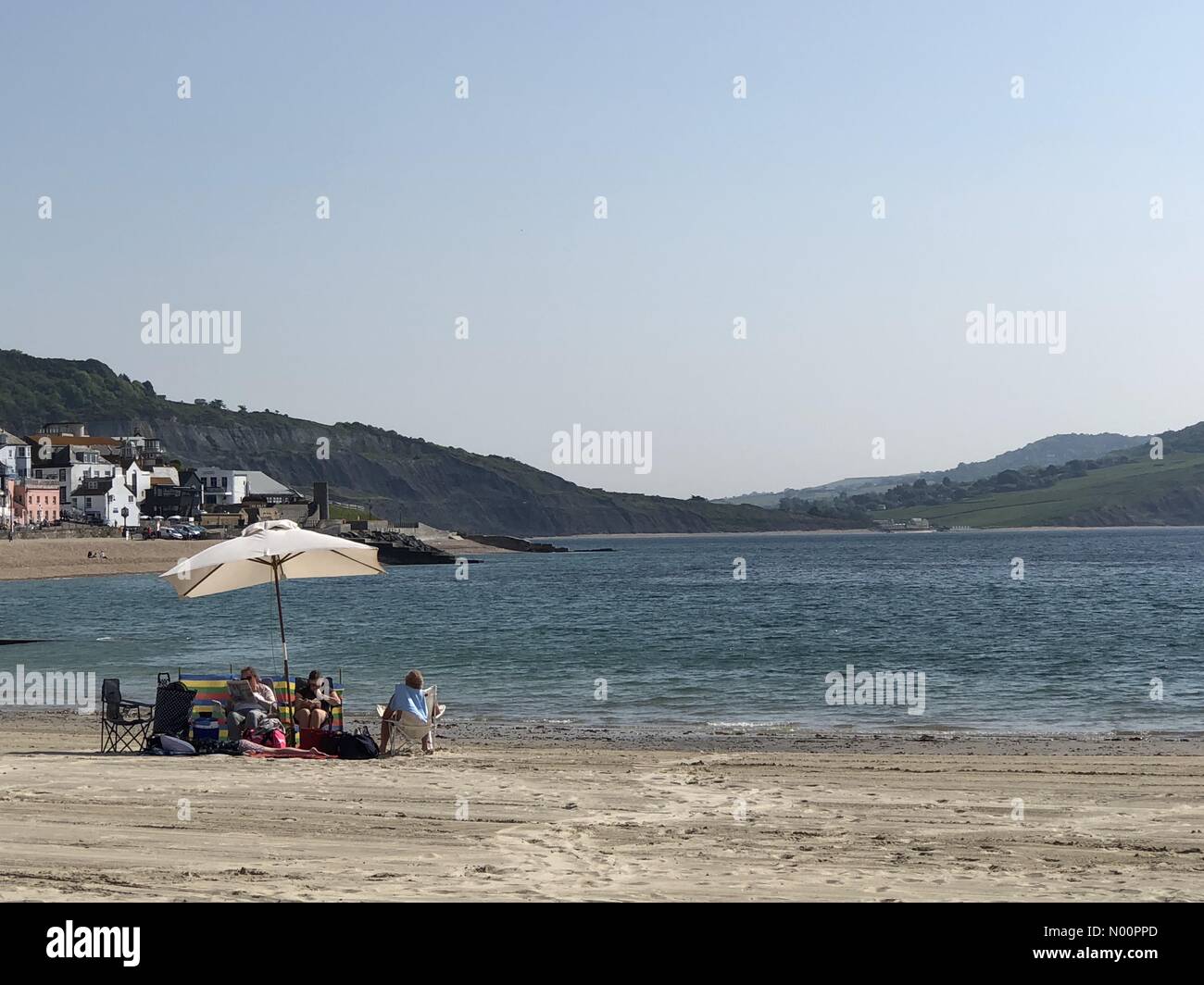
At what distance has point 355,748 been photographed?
A: 1563cm

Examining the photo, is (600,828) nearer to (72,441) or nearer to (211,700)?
(211,700)

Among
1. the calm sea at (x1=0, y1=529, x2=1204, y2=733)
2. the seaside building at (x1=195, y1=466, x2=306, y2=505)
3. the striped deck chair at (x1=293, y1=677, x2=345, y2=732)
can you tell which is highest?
the seaside building at (x1=195, y1=466, x2=306, y2=505)

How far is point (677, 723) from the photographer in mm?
21516

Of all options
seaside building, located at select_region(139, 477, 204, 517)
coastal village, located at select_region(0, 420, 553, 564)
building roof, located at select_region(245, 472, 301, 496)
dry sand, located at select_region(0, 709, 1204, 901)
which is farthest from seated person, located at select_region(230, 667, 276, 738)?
building roof, located at select_region(245, 472, 301, 496)

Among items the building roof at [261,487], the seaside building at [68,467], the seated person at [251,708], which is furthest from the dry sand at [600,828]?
the building roof at [261,487]

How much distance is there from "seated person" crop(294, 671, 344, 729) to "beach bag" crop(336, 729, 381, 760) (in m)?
0.45

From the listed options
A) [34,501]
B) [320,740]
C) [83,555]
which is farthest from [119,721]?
[34,501]

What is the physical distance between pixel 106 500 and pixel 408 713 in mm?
139888

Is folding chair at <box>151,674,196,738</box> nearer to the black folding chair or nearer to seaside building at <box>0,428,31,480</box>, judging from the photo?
the black folding chair

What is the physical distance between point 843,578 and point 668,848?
286 feet

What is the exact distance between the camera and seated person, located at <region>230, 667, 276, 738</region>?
16016mm

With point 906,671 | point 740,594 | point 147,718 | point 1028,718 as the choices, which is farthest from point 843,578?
point 147,718

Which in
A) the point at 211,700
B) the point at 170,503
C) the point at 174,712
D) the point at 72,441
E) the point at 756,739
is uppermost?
the point at 72,441
